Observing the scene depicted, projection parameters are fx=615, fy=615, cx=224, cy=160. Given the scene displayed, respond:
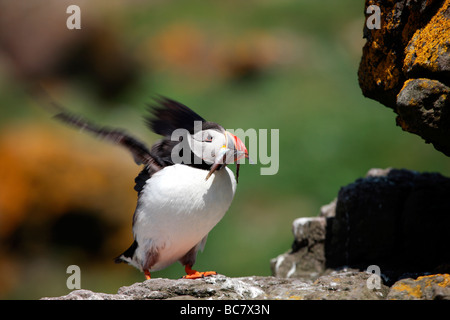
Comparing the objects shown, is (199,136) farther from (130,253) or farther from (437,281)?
(437,281)

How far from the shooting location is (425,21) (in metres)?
3.44

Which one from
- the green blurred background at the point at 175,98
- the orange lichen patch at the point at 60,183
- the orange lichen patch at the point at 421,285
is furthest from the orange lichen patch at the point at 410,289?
the orange lichen patch at the point at 60,183

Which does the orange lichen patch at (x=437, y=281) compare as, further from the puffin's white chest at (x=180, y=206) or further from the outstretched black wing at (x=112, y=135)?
the outstretched black wing at (x=112, y=135)

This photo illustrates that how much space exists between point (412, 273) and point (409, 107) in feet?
3.74

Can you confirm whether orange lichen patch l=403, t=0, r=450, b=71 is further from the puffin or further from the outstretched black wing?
the outstretched black wing

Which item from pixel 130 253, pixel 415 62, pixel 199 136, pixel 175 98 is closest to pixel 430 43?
pixel 415 62

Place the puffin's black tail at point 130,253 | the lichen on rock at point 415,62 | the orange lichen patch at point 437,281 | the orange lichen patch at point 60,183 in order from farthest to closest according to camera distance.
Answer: the orange lichen patch at point 60,183 < the puffin's black tail at point 130,253 < the lichen on rock at point 415,62 < the orange lichen patch at point 437,281

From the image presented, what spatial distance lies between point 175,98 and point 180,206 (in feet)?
21.0

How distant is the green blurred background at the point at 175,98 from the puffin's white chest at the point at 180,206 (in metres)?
3.62

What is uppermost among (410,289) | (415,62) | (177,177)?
(415,62)

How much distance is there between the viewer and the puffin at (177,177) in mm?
3594

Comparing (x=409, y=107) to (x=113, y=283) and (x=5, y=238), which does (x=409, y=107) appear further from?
(x=5, y=238)

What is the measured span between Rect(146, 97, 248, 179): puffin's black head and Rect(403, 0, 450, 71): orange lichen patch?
1065 millimetres

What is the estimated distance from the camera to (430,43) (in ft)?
10.8
